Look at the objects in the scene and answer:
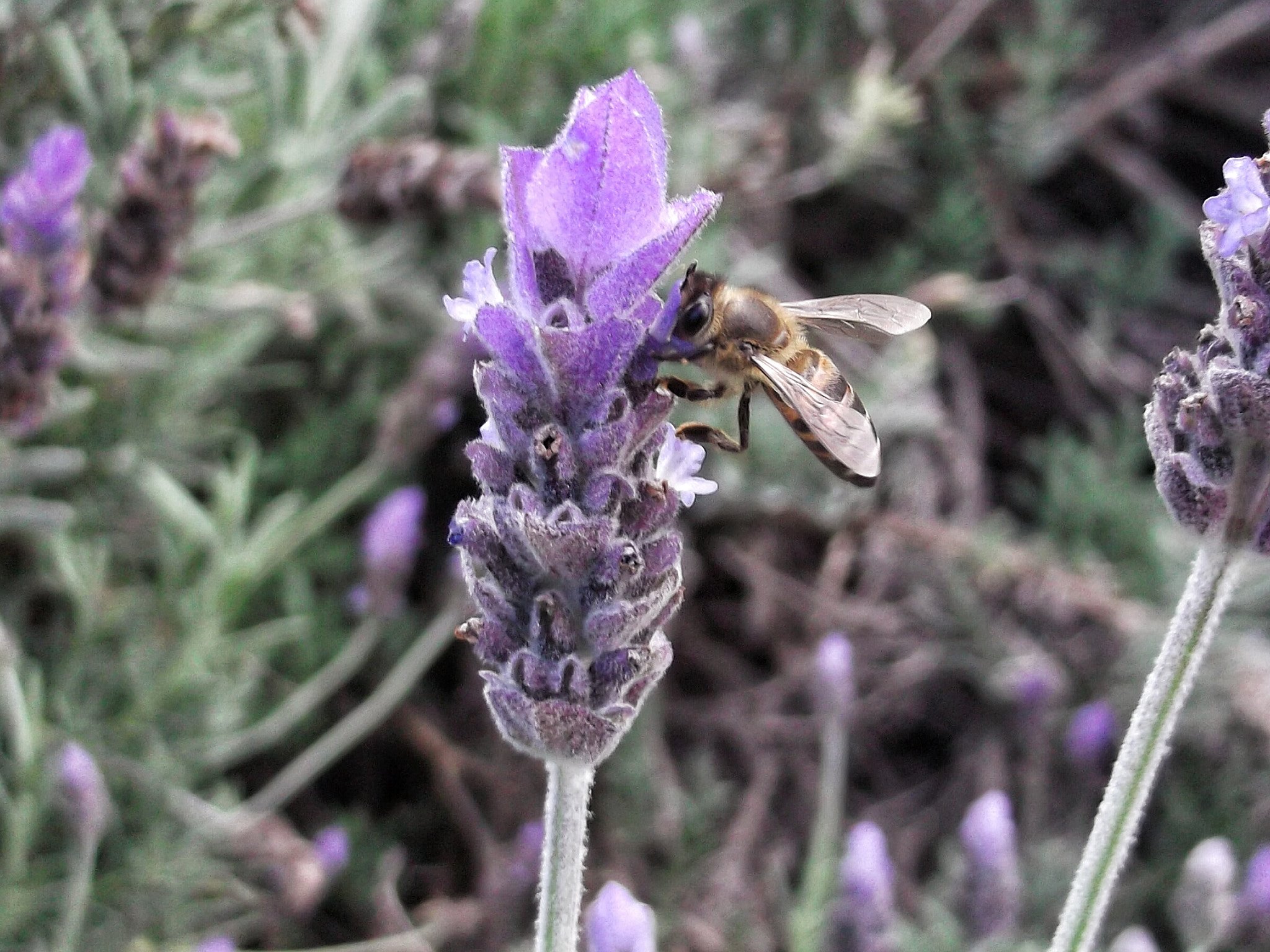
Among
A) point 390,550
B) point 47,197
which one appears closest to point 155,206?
point 47,197

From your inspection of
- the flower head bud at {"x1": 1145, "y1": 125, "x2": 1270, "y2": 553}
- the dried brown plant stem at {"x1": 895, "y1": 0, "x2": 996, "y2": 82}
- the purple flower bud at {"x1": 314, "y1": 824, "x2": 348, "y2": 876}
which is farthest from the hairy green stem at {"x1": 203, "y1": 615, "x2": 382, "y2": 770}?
the dried brown plant stem at {"x1": 895, "y1": 0, "x2": 996, "y2": 82}

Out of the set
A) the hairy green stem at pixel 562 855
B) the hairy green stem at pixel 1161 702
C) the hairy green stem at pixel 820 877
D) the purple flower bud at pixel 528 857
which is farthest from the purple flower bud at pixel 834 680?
the hairy green stem at pixel 562 855

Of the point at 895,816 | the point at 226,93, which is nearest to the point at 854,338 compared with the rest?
the point at 226,93

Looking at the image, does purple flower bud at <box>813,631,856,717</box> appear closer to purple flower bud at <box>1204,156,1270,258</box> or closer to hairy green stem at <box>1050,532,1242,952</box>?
hairy green stem at <box>1050,532,1242,952</box>

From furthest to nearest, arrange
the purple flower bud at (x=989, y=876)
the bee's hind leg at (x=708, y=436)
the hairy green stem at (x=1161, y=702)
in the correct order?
the purple flower bud at (x=989, y=876), the bee's hind leg at (x=708, y=436), the hairy green stem at (x=1161, y=702)

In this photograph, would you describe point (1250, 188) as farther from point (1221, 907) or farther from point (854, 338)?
point (1221, 907)

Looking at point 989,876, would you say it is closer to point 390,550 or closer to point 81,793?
point 390,550

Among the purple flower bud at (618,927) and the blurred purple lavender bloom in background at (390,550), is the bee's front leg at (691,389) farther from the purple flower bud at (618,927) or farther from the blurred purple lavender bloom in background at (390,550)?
the blurred purple lavender bloom in background at (390,550)
